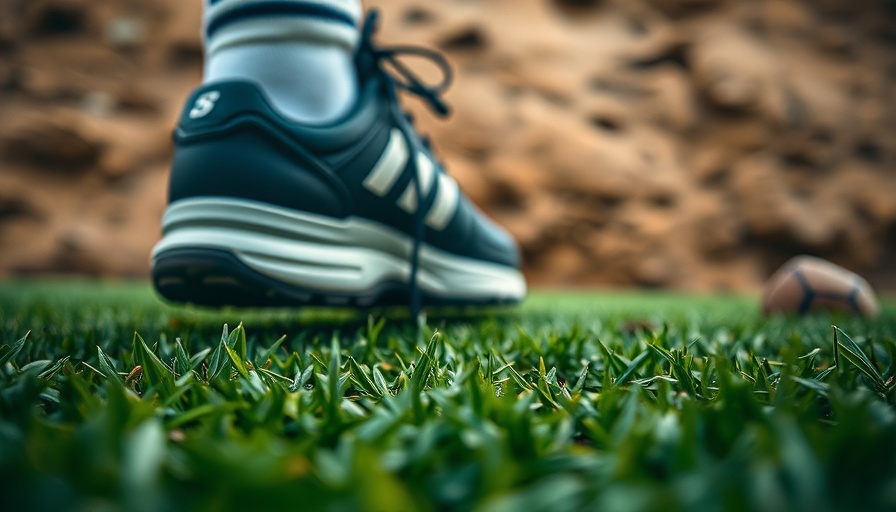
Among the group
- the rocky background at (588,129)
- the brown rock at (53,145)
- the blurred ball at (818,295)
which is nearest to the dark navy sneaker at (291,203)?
the blurred ball at (818,295)

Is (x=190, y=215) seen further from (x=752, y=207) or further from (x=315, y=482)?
(x=752, y=207)

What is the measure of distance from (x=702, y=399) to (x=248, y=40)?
72cm

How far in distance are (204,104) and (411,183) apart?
314mm

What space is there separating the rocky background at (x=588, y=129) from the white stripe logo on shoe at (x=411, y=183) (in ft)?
9.53

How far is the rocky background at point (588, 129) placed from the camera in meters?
3.68

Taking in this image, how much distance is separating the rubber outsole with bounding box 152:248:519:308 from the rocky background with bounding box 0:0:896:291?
319 centimetres

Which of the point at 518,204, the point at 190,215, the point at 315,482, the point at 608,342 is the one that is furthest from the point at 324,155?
the point at 518,204

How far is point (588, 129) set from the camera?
160 inches

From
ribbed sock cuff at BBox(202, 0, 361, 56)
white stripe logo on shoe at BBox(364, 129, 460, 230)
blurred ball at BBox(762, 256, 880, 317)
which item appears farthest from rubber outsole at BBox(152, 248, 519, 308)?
blurred ball at BBox(762, 256, 880, 317)

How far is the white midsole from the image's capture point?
2.06 feet

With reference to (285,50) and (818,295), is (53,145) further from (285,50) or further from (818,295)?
(818,295)

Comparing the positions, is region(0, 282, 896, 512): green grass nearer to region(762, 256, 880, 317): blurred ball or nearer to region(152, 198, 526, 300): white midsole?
region(152, 198, 526, 300): white midsole

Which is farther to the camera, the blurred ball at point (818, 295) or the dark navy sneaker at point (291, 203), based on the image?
the blurred ball at point (818, 295)

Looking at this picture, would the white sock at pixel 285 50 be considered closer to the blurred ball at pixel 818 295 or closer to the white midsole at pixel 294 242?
the white midsole at pixel 294 242
